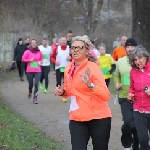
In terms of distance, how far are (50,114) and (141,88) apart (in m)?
6.60

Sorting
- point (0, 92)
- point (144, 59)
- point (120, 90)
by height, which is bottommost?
point (0, 92)

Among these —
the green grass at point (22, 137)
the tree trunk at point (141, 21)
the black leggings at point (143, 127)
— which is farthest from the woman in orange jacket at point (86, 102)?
the tree trunk at point (141, 21)

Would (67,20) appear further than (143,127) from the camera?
Yes

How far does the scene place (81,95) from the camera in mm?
6738

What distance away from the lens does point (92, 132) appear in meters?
6.78

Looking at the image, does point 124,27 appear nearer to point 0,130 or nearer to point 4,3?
point 4,3

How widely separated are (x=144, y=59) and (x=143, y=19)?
8.44 m

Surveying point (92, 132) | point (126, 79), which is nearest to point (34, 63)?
point (126, 79)

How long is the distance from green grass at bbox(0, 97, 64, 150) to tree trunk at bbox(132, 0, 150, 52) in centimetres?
566

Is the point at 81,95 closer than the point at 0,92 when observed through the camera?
Yes

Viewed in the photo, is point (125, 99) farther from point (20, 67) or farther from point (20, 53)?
point (20, 67)

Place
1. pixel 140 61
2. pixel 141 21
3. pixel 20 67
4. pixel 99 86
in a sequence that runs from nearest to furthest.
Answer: pixel 99 86, pixel 140 61, pixel 141 21, pixel 20 67

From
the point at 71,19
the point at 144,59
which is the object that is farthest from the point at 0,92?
the point at 71,19

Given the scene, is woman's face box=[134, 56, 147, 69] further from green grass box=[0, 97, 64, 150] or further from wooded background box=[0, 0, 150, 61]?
wooded background box=[0, 0, 150, 61]
